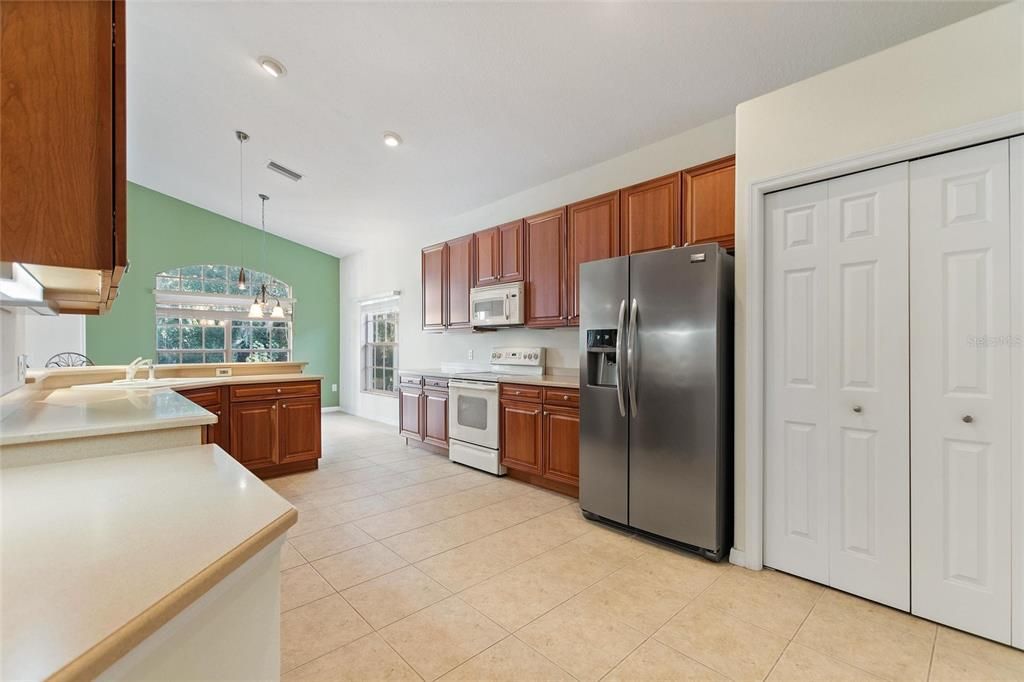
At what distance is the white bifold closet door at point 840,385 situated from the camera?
6.57 feet

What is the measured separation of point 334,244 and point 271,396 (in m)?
4.07

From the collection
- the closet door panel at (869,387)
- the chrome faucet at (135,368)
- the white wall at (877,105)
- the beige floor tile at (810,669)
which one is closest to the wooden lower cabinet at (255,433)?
the chrome faucet at (135,368)

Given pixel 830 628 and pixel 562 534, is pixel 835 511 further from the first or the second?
pixel 562 534

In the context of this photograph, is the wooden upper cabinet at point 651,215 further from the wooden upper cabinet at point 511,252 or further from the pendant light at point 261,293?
the pendant light at point 261,293

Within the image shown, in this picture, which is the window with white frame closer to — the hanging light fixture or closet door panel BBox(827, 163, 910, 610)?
the hanging light fixture

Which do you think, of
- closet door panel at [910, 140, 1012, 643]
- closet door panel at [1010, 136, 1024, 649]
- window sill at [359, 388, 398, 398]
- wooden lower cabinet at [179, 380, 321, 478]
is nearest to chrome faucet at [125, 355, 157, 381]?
wooden lower cabinet at [179, 380, 321, 478]

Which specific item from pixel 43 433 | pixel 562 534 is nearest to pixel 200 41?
pixel 43 433

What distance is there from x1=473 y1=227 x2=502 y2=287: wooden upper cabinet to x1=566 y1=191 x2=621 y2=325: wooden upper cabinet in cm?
89

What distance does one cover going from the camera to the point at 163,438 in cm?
162

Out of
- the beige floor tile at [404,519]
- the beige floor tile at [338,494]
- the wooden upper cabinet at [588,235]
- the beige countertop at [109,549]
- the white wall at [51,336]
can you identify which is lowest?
the beige floor tile at [338,494]

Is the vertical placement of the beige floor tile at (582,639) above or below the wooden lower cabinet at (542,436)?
below

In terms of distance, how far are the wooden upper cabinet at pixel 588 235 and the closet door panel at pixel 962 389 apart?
1.78 m

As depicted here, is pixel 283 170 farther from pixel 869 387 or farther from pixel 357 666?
pixel 869 387

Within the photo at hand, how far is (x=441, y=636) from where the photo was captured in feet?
5.96
